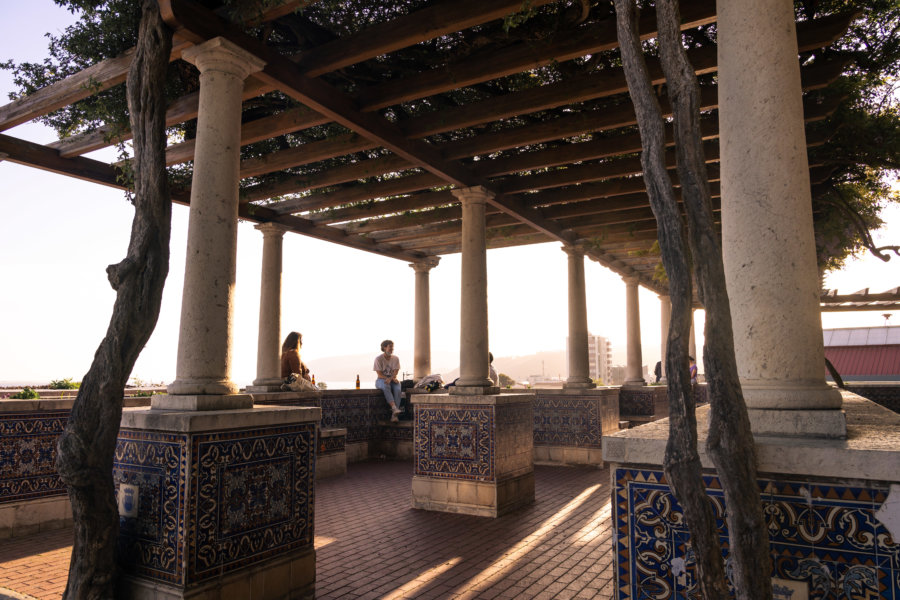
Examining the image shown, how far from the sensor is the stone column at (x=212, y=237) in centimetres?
398

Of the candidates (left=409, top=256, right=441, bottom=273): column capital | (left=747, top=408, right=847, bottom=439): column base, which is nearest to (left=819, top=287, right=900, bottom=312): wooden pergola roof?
(left=409, top=256, right=441, bottom=273): column capital

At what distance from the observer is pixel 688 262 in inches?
85.7

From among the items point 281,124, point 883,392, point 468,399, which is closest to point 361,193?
point 281,124

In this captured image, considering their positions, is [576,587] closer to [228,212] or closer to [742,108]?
[742,108]

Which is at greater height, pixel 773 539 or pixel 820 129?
pixel 820 129

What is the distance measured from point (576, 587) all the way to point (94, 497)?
3.18 m

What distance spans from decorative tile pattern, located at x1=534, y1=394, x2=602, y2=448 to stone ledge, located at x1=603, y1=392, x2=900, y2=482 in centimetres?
768

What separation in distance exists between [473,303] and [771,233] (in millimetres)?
5212

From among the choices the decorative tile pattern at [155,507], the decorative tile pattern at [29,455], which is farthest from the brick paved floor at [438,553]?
the decorative tile pattern at [155,507]

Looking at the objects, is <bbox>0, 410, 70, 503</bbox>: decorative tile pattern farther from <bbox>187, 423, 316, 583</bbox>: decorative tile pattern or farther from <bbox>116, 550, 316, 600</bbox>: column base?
<bbox>187, 423, 316, 583</bbox>: decorative tile pattern

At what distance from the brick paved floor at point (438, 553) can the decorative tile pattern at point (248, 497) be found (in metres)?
0.60

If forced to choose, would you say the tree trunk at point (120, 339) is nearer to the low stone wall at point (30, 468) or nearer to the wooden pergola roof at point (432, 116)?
the wooden pergola roof at point (432, 116)

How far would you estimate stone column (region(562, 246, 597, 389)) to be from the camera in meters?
10.7

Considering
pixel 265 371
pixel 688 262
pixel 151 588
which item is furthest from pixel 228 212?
pixel 265 371
